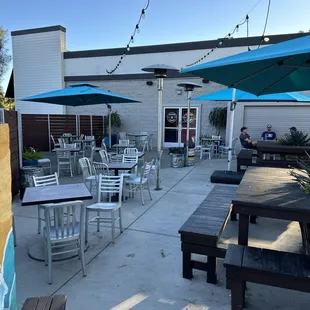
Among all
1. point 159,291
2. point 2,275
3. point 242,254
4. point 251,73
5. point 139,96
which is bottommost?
point 159,291

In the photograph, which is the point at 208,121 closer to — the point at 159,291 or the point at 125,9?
the point at 125,9

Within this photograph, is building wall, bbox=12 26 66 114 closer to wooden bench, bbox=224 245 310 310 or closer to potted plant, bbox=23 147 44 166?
potted plant, bbox=23 147 44 166

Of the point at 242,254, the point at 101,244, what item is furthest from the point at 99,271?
the point at 242,254

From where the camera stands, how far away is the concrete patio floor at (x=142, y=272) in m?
2.71

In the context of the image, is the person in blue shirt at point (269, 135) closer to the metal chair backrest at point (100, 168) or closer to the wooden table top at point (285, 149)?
the wooden table top at point (285, 149)

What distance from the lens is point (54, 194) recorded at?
11.6ft

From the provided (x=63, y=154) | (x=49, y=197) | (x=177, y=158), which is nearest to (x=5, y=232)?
(x=49, y=197)

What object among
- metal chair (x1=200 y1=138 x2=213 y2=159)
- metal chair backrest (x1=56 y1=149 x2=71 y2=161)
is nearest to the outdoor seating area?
metal chair backrest (x1=56 y1=149 x2=71 y2=161)

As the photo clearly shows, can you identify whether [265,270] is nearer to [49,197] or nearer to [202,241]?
[202,241]

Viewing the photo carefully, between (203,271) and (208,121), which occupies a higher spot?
(208,121)

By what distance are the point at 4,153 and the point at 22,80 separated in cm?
1678

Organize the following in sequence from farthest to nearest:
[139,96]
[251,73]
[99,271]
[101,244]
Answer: [139,96] → [101,244] → [99,271] → [251,73]

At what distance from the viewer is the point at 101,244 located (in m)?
3.88

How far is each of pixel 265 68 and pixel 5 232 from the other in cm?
248
